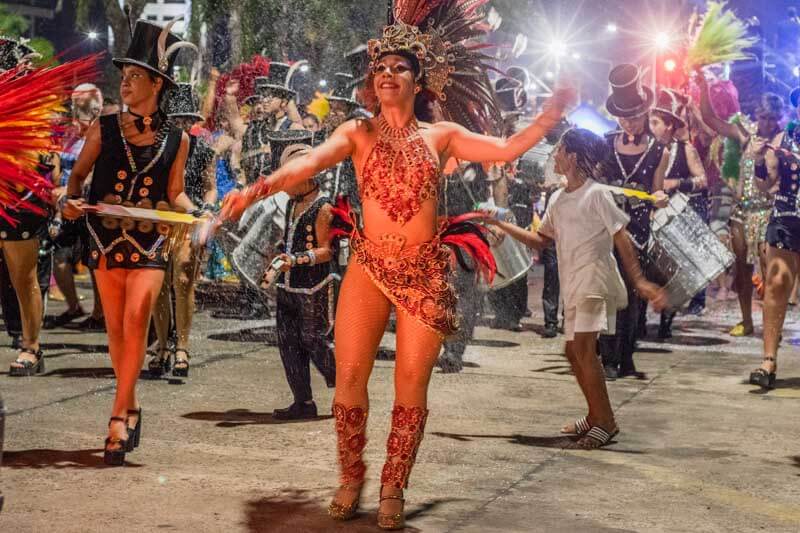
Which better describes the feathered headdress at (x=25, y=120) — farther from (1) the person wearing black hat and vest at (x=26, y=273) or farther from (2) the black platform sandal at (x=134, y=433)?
(1) the person wearing black hat and vest at (x=26, y=273)

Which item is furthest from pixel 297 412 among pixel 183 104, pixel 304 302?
pixel 183 104

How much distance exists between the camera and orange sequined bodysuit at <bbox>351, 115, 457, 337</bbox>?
535 centimetres

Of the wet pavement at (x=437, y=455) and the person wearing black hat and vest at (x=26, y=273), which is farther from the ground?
the person wearing black hat and vest at (x=26, y=273)

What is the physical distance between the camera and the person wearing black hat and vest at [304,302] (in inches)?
303

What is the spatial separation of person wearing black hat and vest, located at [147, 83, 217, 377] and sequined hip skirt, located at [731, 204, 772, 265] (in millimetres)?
5513

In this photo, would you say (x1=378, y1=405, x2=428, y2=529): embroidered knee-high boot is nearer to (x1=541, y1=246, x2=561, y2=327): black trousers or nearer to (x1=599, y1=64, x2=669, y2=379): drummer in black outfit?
(x1=599, y1=64, x2=669, y2=379): drummer in black outfit

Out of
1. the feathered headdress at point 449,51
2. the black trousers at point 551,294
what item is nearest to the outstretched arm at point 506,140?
the feathered headdress at point 449,51

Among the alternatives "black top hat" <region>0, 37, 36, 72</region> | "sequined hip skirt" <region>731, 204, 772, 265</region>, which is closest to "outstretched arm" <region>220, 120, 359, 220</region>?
"black top hat" <region>0, 37, 36, 72</region>

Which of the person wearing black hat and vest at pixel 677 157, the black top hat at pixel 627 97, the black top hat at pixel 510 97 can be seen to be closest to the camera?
the black top hat at pixel 627 97

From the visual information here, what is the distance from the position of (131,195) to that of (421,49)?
74.3 inches

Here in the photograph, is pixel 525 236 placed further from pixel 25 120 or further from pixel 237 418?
pixel 25 120

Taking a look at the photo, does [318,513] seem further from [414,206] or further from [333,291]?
[333,291]

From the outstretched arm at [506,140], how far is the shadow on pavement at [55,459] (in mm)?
2263

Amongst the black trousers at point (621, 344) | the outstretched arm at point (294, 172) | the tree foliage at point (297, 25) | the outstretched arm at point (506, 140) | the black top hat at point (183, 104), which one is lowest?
the black trousers at point (621, 344)
